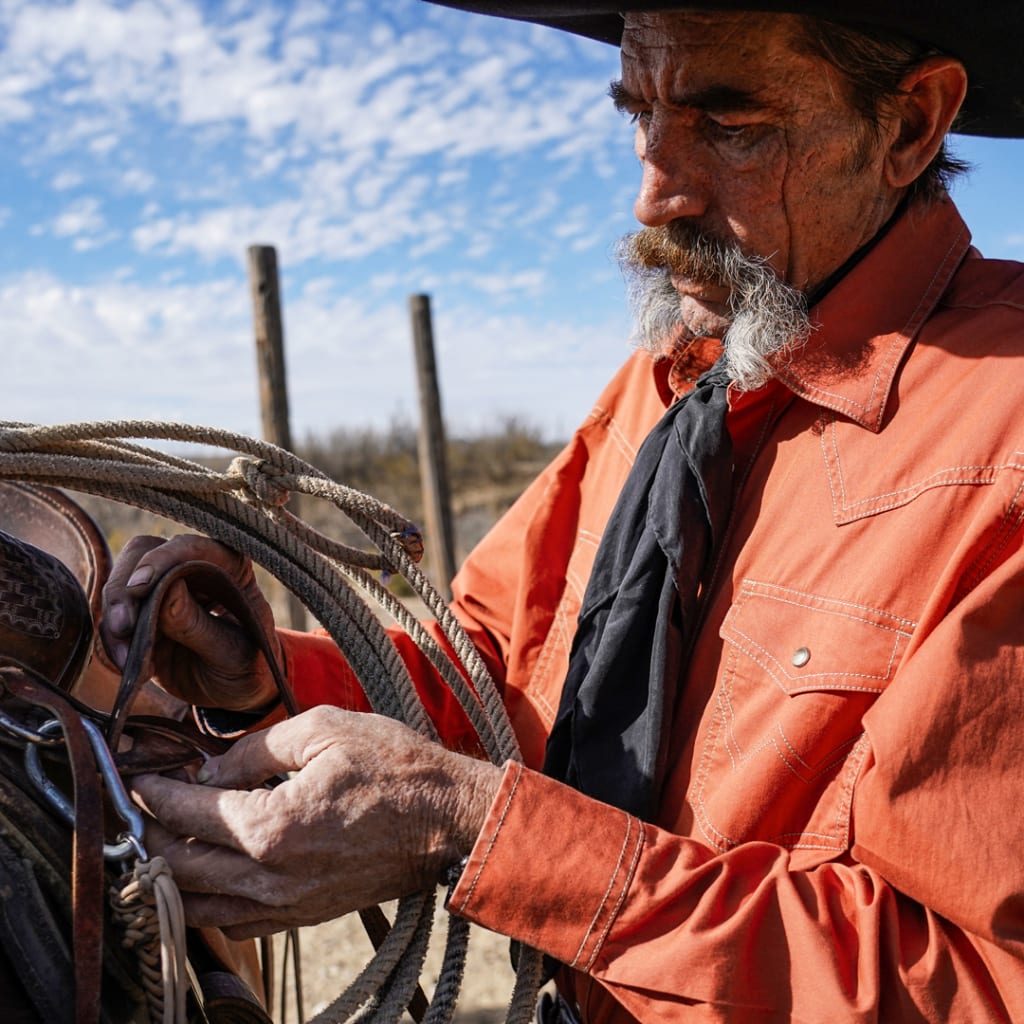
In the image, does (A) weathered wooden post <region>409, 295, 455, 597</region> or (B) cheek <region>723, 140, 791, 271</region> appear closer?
(B) cheek <region>723, 140, 791, 271</region>

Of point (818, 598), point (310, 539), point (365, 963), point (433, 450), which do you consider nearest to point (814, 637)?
point (818, 598)

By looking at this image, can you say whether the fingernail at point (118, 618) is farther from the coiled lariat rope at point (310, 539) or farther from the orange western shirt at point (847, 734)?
the orange western shirt at point (847, 734)

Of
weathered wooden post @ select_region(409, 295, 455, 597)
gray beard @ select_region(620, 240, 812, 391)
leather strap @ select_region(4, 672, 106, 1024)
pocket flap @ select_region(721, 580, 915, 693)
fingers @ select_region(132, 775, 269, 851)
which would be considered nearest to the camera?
leather strap @ select_region(4, 672, 106, 1024)

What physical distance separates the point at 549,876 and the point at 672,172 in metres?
1.17

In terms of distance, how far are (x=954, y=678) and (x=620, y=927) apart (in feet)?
1.68

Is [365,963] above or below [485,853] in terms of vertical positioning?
below

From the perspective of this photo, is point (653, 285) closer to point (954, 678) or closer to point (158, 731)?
point (954, 678)

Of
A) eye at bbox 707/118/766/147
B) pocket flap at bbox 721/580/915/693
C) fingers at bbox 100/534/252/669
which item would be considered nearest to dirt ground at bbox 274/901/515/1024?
fingers at bbox 100/534/252/669

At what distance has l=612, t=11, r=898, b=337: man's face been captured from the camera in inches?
64.4

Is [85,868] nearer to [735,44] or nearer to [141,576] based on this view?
[141,576]

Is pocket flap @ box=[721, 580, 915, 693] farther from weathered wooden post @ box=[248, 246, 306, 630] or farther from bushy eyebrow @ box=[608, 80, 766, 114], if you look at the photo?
weathered wooden post @ box=[248, 246, 306, 630]

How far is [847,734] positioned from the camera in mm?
1347

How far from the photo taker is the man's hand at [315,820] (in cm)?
118

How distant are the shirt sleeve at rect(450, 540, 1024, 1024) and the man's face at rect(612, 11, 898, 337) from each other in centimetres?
72
